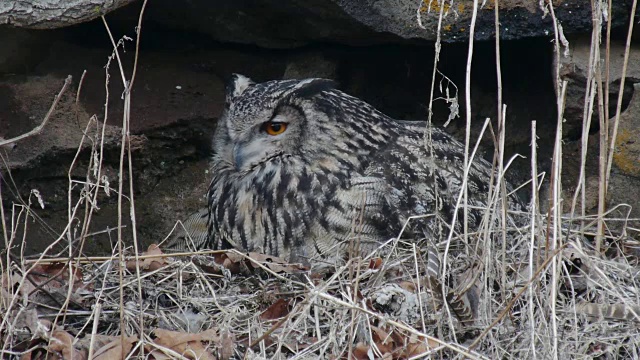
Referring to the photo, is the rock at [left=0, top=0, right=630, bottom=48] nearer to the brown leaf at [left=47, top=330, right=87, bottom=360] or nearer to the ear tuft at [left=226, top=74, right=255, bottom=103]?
the ear tuft at [left=226, top=74, right=255, bottom=103]

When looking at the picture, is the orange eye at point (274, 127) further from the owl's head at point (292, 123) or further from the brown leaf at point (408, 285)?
the brown leaf at point (408, 285)

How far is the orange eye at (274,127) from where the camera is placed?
3.48 metres

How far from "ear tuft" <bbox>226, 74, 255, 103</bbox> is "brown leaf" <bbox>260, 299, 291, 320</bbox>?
105 centimetres

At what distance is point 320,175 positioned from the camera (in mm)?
3436

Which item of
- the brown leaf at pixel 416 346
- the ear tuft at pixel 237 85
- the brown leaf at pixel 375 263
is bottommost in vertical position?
the brown leaf at pixel 416 346

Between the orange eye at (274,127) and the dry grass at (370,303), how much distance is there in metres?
0.59

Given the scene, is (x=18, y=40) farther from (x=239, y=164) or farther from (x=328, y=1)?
(x=328, y=1)

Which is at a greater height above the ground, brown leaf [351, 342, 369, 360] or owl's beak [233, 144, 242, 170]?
owl's beak [233, 144, 242, 170]

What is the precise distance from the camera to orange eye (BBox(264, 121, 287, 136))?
137 inches

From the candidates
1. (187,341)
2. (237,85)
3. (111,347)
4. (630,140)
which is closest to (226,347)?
(187,341)

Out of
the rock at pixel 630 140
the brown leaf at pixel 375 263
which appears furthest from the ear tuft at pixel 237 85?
the rock at pixel 630 140

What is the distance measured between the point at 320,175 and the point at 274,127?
0.27 metres

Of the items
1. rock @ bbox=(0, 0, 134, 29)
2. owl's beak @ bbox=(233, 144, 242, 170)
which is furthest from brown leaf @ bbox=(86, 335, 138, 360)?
rock @ bbox=(0, 0, 134, 29)

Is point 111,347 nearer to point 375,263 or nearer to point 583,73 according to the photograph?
point 375,263
